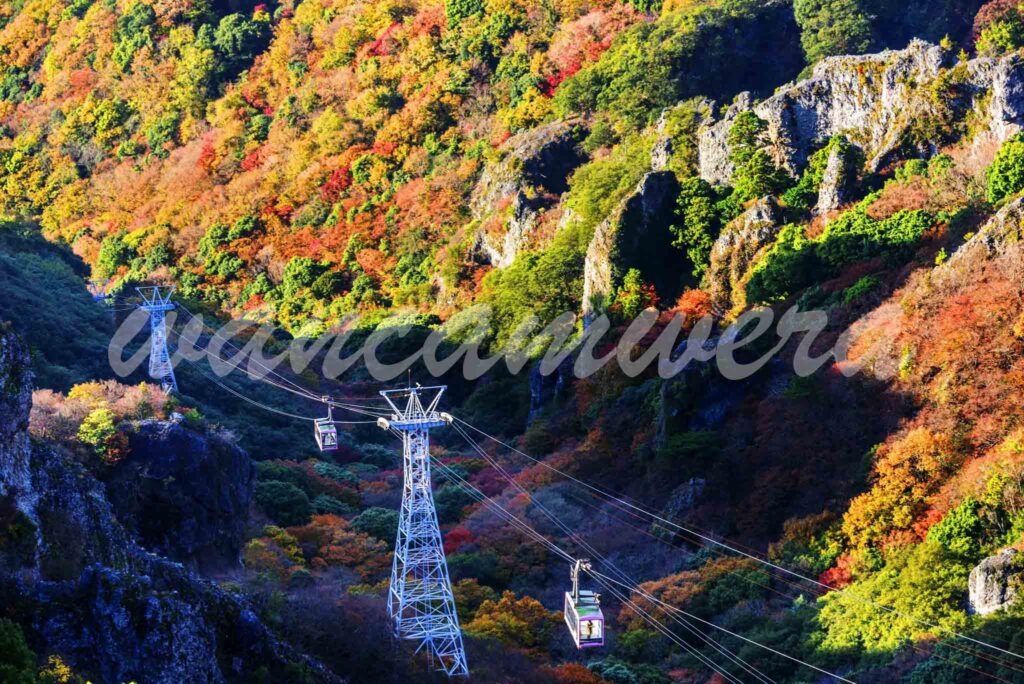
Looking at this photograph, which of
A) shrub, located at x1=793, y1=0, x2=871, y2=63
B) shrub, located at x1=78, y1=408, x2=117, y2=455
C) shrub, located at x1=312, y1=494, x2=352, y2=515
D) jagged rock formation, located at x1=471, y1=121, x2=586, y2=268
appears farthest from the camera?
shrub, located at x1=793, y1=0, x2=871, y2=63

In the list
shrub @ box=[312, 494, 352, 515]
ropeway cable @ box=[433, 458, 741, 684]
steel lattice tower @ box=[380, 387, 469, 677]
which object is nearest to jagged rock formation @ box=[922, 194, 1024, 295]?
ropeway cable @ box=[433, 458, 741, 684]

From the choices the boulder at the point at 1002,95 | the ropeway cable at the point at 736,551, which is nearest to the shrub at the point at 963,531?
the ropeway cable at the point at 736,551

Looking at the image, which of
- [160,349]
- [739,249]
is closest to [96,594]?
[160,349]

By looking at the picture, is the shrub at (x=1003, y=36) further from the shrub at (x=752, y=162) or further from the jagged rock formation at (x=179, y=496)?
the jagged rock formation at (x=179, y=496)

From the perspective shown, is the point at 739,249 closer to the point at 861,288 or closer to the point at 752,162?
the point at 752,162

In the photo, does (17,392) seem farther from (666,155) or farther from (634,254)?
(666,155)

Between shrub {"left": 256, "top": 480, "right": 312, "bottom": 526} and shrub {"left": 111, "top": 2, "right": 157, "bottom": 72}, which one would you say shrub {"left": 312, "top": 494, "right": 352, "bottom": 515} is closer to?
shrub {"left": 256, "top": 480, "right": 312, "bottom": 526}
